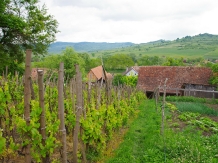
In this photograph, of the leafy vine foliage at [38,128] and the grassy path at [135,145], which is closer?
the leafy vine foliage at [38,128]

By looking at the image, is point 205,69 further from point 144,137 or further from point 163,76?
point 144,137

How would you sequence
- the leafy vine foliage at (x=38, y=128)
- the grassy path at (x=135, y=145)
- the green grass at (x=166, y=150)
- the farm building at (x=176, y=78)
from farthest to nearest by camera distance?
the farm building at (x=176, y=78) < the grassy path at (x=135, y=145) < the green grass at (x=166, y=150) < the leafy vine foliage at (x=38, y=128)

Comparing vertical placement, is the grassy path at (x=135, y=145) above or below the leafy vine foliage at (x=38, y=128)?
below

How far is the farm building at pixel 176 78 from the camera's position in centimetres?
2645

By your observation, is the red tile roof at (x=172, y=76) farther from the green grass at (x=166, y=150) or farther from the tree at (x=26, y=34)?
the green grass at (x=166, y=150)

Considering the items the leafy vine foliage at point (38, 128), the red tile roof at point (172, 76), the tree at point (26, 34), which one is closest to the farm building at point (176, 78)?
the red tile roof at point (172, 76)

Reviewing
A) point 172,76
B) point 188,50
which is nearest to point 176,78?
point 172,76

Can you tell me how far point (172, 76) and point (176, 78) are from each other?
0.75m

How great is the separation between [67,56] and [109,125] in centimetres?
3308

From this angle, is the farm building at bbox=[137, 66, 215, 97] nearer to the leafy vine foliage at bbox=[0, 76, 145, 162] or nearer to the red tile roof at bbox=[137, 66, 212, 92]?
the red tile roof at bbox=[137, 66, 212, 92]

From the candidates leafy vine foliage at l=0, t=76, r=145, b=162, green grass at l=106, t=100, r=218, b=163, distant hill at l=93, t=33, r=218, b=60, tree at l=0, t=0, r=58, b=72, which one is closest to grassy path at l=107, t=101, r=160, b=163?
green grass at l=106, t=100, r=218, b=163

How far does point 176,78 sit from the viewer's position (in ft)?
93.0

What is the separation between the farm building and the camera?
2645cm

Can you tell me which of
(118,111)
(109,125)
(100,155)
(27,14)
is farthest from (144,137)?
(27,14)
